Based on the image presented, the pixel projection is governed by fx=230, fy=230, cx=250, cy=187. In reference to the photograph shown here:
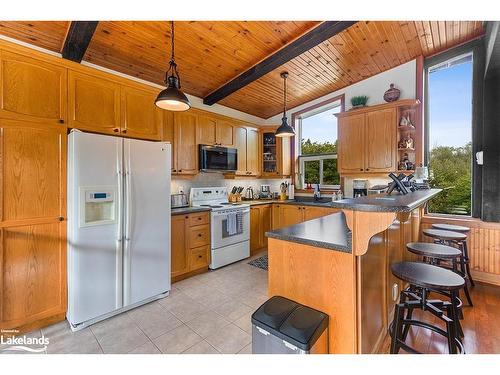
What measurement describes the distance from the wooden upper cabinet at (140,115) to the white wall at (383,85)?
3.34m

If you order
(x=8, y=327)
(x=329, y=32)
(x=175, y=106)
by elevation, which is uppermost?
(x=329, y=32)

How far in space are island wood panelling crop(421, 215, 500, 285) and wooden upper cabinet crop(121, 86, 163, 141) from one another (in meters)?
4.26

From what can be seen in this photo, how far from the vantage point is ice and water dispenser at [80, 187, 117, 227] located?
2.13m

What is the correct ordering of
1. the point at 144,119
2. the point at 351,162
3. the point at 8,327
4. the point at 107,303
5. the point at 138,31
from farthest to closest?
the point at 351,162 → the point at 144,119 → the point at 138,31 → the point at 107,303 → the point at 8,327

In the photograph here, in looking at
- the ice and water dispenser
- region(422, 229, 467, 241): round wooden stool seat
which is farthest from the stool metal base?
the ice and water dispenser

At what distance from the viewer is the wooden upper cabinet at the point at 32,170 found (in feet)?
6.26

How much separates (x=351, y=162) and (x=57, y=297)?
423 cm

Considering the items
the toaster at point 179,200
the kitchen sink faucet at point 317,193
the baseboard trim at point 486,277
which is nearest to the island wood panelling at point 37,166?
the toaster at point 179,200

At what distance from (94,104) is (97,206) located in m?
1.05

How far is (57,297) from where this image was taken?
2.16m
